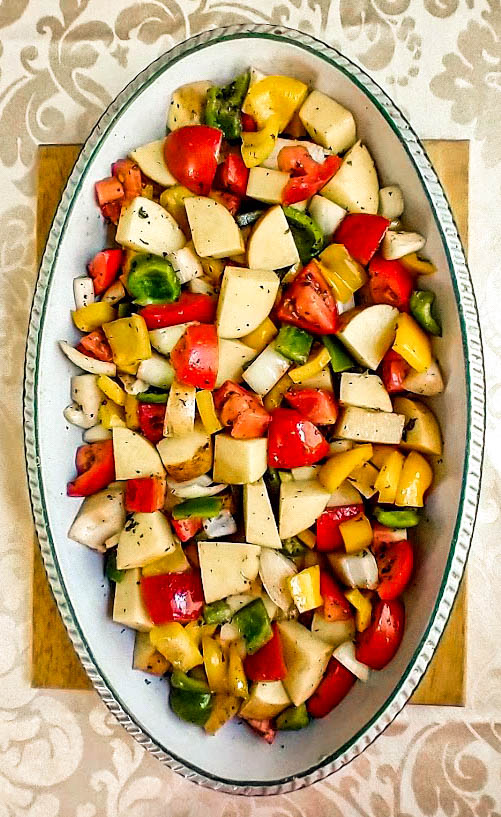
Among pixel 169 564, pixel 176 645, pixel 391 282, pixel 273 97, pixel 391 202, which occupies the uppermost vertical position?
pixel 273 97

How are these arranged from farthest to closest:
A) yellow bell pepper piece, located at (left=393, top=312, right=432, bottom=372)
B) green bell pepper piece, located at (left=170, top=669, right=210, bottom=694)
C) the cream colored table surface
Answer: the cream colored table surface < green bell pepper piece, located at (left=170, top=669, right=210, bottom=694) < yellow bell pepper piece, located at (left=393, top=312, right=432, bottom=372)

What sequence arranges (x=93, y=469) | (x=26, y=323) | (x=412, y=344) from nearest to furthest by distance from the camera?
(x=412, y=344)
(x=93, y=469)
(x=26, y=323)

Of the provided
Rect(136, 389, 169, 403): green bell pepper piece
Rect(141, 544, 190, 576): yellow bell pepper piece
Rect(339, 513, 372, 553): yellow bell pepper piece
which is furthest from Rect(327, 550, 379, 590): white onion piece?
Rect(136, 389, 169, 403): green bell pepper piece

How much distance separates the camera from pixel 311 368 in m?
1.13

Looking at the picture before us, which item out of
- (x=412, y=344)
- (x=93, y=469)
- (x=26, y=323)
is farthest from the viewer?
(x=26, y=323)

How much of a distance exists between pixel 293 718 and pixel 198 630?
0.18m

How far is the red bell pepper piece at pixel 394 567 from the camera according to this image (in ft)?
3.66

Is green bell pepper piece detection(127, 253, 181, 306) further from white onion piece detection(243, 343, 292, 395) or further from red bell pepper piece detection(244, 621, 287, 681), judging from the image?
red bell pepper piece detection(244, 621, 287, 681)

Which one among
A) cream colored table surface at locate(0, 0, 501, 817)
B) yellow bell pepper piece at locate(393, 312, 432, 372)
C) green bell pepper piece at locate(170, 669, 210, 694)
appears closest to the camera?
yellow bell pepper piece at locate(393, 312, 432, 372)

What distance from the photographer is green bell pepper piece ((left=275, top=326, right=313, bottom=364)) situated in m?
1.13

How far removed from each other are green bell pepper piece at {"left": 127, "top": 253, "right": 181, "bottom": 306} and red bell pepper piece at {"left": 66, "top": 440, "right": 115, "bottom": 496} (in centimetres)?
22

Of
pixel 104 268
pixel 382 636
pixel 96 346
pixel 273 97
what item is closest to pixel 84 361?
pixel 96 346

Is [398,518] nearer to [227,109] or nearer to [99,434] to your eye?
[99,434]

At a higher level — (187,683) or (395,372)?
(395,372)
